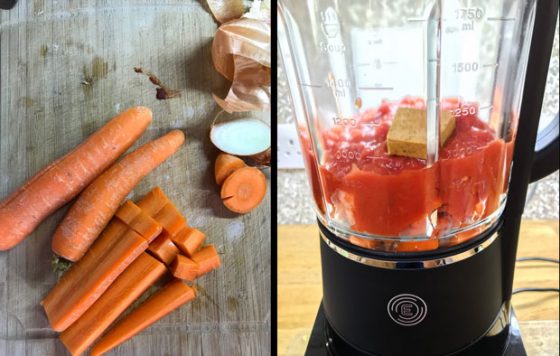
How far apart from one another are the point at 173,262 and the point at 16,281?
16 centimetres

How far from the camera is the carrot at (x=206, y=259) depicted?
67 centimetres

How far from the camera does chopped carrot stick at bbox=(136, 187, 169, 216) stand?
0.67 meters

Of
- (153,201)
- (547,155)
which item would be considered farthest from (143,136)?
(547,155)

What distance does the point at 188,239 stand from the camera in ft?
2.20

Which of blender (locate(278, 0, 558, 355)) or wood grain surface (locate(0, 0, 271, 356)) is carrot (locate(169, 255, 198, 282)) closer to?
wood grain surface (locate(0, 0, 271, 356))

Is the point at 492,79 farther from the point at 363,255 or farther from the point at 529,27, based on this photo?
the point at 363,255

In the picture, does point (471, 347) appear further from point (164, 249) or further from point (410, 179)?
point (164, 249)

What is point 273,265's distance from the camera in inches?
26.0

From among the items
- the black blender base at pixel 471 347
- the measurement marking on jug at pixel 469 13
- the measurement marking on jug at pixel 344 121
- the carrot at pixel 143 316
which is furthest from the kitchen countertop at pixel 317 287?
the measurement marking on jug at pixel 469 13

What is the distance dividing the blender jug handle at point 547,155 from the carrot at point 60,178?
41cm

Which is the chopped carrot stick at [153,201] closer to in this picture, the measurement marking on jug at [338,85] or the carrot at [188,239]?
the carrot at [188,239]

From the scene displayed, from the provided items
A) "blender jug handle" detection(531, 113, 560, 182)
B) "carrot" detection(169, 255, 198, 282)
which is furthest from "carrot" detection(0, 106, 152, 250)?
"blender jug handle" detection(531, 113, 560, 182)

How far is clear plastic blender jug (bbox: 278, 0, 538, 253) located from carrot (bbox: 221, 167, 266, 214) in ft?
0.22

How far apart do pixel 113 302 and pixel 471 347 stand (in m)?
0.37
